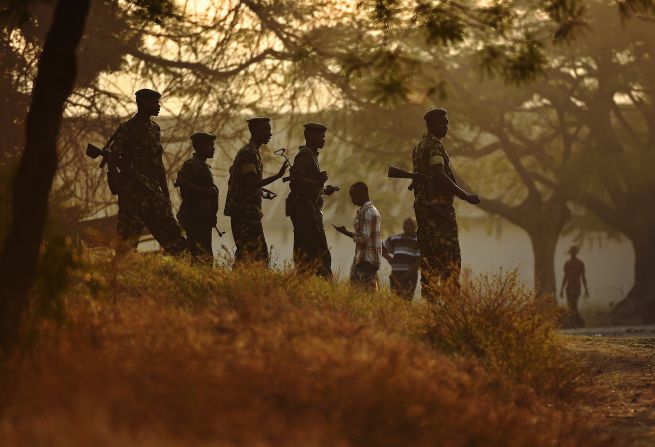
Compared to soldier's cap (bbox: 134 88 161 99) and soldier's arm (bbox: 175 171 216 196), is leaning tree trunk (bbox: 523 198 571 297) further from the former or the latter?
soldier's cap (bbox: 134 88 161 99)

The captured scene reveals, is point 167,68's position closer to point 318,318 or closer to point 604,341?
point 604,341

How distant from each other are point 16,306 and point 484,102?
81.6 feet

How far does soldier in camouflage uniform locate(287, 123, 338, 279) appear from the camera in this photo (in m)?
13.3

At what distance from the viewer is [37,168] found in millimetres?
7141

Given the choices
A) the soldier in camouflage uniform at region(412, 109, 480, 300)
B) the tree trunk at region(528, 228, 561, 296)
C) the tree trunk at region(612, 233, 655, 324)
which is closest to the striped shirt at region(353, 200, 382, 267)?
the soldier in camouflage uniform at region(412, 109, 480, 300)

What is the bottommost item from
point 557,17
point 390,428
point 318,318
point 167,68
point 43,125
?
point 390,428

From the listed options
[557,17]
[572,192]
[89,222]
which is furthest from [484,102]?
[557,17]

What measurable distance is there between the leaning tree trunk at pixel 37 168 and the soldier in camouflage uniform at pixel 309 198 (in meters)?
6.04

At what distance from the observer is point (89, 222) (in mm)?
17641

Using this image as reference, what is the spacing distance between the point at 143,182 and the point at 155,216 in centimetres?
38

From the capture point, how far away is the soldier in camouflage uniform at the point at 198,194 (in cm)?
1357

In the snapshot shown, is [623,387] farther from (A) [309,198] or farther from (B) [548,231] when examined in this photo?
(B) [548,231]

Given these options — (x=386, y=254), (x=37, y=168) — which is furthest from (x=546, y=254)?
(x=37, y=168)

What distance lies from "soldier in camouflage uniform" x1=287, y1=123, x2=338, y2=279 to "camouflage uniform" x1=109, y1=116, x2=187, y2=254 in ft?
4.28
